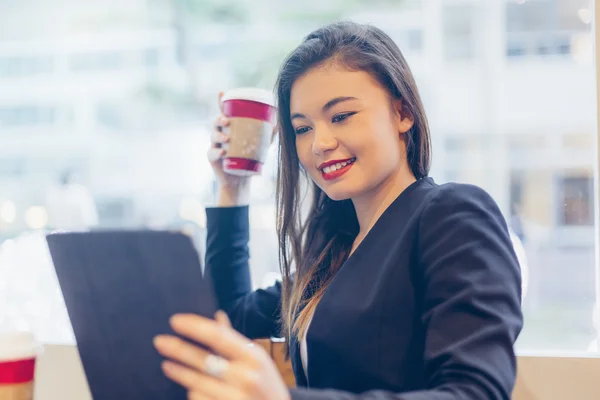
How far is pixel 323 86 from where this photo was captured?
986 mm

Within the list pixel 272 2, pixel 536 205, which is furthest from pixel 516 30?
pixel 272 2

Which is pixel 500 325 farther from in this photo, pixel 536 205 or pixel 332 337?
pixel 536 205

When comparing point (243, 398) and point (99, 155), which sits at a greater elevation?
point (99, 155)

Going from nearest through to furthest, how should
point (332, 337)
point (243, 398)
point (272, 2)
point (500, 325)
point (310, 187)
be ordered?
1. point (243, 398)
2. point (500, 325)
3. point (332, 337)
4. point (310, 187)
5. point (272, 2)

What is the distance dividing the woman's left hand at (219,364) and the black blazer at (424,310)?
75 mm

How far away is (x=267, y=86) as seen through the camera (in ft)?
4.72

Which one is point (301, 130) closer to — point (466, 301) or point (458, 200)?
point (458, 200)

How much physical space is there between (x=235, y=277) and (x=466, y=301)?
62 cm

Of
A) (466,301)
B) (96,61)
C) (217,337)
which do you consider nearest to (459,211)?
(466,301)

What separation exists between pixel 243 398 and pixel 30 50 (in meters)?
1.32

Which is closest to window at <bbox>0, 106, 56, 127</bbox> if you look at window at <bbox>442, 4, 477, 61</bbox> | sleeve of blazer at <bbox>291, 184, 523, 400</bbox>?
window at <bbox>442, 4, 477, 61</bbox>

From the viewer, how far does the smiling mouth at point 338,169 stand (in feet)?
3.25

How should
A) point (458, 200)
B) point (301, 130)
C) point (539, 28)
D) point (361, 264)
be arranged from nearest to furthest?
point (458, 200), point (361, 264), point (301, 130), point (539, 28)

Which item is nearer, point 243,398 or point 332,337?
point 243,398
